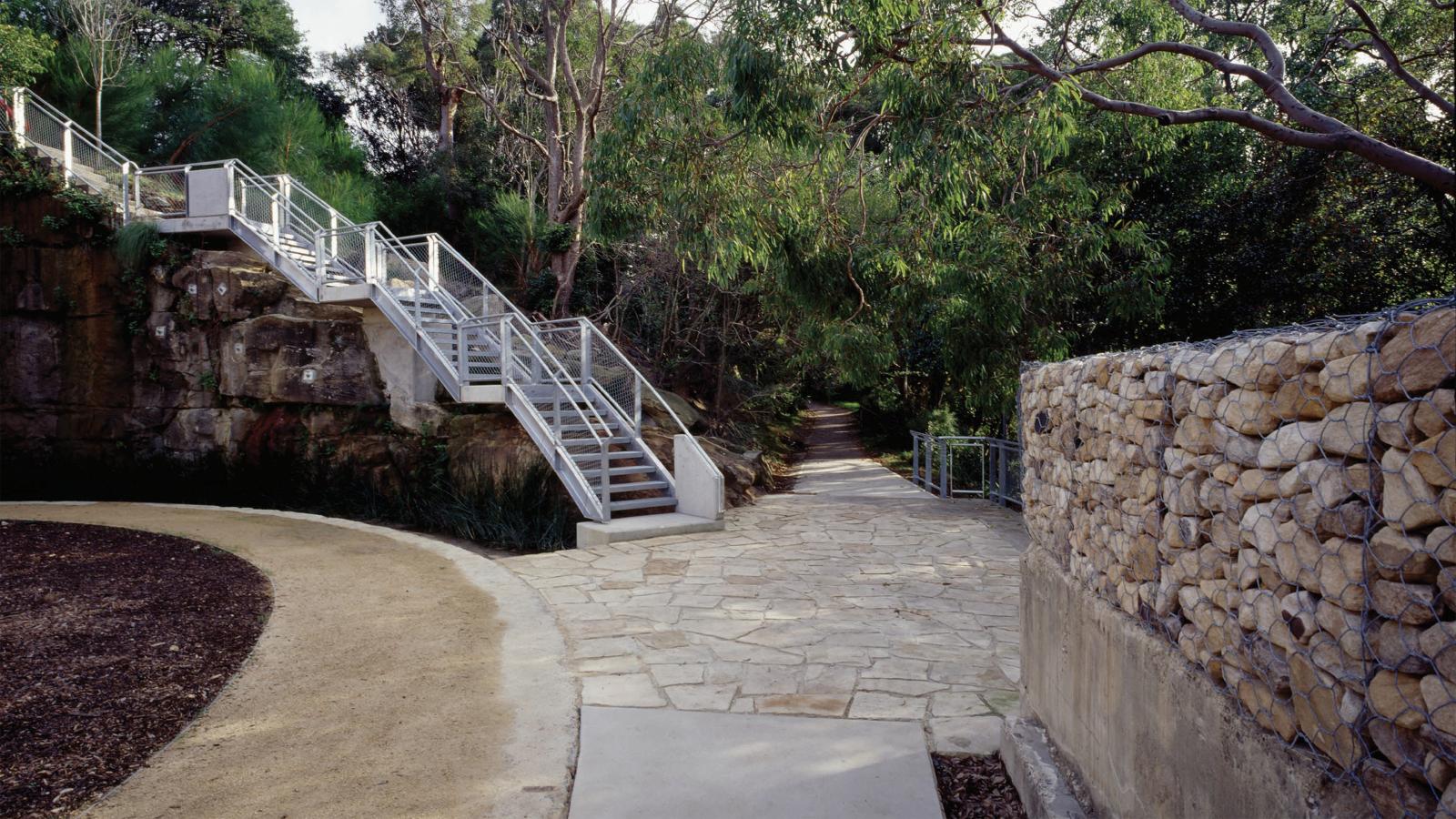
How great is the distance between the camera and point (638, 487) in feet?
34.8

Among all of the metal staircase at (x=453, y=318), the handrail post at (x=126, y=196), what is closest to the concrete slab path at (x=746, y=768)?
the metal staircase at (x=453, y=318)

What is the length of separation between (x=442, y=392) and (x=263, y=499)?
10.9 ft

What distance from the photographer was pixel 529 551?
1055cm

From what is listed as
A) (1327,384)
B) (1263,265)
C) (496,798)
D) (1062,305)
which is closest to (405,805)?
(496,798)

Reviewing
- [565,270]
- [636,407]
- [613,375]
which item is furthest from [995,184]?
[565,270]

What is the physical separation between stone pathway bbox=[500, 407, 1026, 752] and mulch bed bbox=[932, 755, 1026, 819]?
0.42ft

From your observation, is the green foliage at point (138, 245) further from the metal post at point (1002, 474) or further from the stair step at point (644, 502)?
the metal post at point (1002, 474)

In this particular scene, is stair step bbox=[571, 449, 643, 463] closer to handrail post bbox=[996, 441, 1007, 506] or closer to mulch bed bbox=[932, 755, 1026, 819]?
handrail post bbox=[996, 441, 1007, 506]

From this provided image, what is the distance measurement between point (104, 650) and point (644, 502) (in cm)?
574

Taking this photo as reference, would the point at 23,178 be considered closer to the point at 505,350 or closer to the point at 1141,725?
the point at 505,350

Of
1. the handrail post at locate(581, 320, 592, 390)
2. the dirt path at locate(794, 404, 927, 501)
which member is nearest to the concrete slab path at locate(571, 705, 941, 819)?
the handrail post at locate(581, 320, 592, 390)

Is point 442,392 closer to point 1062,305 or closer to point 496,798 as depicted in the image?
point 1062,305

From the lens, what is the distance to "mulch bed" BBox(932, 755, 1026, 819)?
380cm

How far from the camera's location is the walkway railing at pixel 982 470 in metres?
12.2
